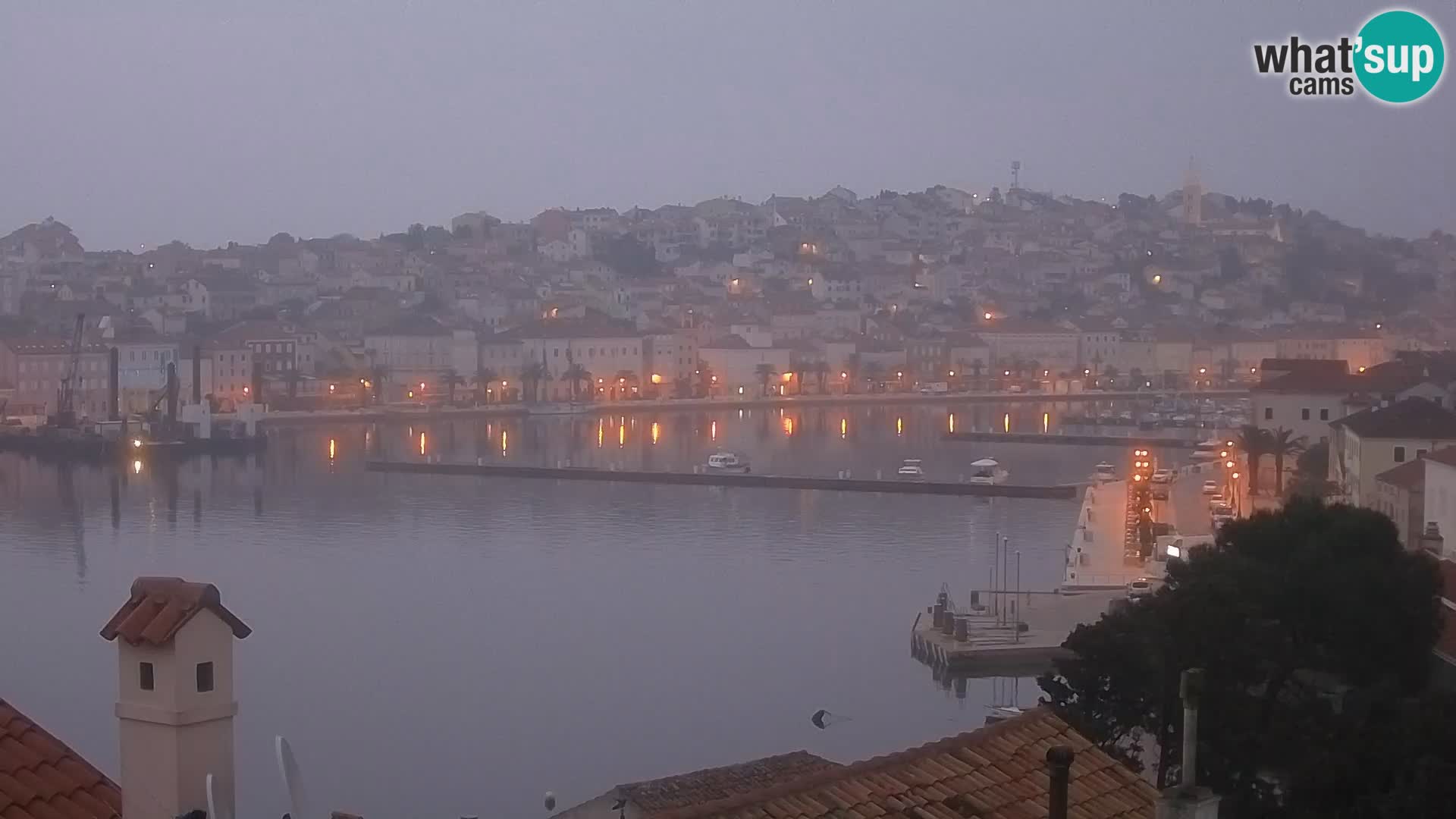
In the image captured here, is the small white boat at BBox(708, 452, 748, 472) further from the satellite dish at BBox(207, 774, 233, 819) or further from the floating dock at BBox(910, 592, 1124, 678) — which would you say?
A: the satellite dish at BBox(207, 774, 233, 819)

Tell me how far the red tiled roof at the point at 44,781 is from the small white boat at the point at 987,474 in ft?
35.1

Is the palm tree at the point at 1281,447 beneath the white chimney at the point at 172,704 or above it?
beneath

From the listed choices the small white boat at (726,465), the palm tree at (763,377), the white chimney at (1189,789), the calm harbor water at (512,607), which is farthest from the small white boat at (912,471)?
the white chimney at (1189,789)

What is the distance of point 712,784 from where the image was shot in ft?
10.8

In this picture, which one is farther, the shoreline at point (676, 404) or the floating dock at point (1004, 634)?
the shoreline at point (676, 404)

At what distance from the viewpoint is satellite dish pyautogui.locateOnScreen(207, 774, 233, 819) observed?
1.05m

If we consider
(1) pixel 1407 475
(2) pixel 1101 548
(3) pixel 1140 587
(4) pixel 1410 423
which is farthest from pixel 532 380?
(3) pixel 1140 587

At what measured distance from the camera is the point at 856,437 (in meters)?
17.0

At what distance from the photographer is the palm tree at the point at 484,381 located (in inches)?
843

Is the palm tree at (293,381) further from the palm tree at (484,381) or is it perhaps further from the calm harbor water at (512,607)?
the calm harbor water at (512,607)

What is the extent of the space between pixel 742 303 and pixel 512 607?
21240mm

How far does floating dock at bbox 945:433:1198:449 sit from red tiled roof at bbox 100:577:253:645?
47.5 feet

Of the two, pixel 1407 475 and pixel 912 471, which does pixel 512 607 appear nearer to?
pixel 1407 475

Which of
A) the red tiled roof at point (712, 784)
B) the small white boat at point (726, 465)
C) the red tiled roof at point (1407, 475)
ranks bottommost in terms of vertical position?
the red tiled roof at point (712, 784)
